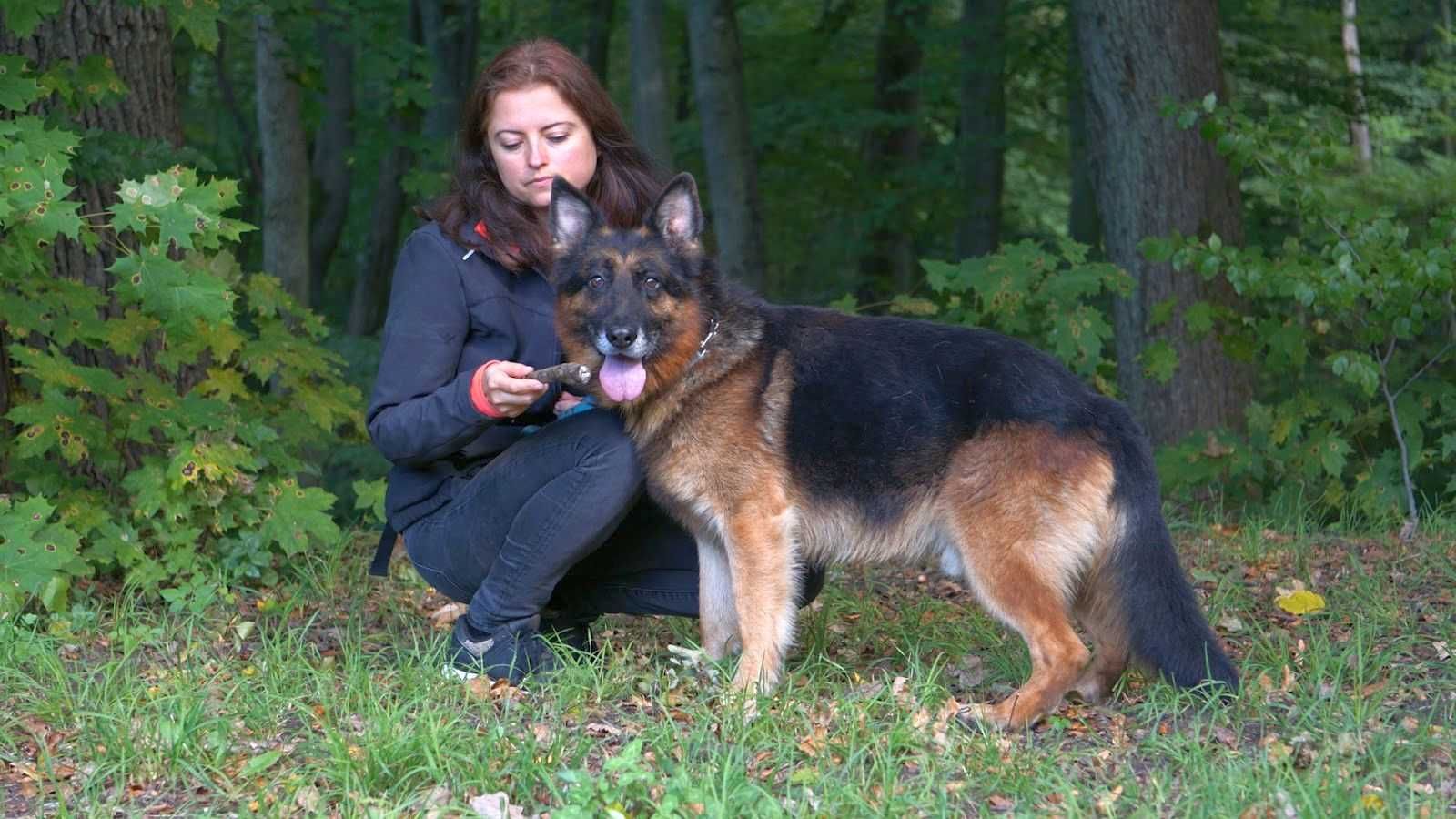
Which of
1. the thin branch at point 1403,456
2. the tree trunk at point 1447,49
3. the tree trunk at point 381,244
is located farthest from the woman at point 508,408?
the tree trunk at point 1447,49

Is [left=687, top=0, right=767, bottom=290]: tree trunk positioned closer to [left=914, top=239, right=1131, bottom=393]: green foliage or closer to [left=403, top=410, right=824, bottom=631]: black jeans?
[left=914, top=239, right=1131, bottom=393]: green foliage

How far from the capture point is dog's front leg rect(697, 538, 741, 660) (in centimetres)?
465

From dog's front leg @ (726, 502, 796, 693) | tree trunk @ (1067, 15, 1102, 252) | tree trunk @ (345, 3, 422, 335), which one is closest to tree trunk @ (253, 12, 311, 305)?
tree trunk @ (345, 3, 422, 335)

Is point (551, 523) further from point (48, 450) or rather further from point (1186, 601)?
point (48, 450)

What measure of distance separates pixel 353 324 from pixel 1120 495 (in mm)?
11253

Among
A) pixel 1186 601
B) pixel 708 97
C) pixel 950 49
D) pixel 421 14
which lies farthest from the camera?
pixel 950 49

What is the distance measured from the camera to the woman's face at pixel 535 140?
4.48m

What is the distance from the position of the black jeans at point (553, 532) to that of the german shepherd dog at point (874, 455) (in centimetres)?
15

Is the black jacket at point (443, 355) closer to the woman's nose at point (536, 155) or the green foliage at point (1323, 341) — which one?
the woman's nose at point (536, 155)

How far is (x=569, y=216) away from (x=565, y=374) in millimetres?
506

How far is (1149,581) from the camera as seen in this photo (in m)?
4.06

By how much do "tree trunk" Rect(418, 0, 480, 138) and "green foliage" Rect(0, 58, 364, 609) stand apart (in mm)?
6778

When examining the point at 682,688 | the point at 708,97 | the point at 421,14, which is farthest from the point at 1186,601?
the point at 421,14

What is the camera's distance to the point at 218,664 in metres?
4.58
